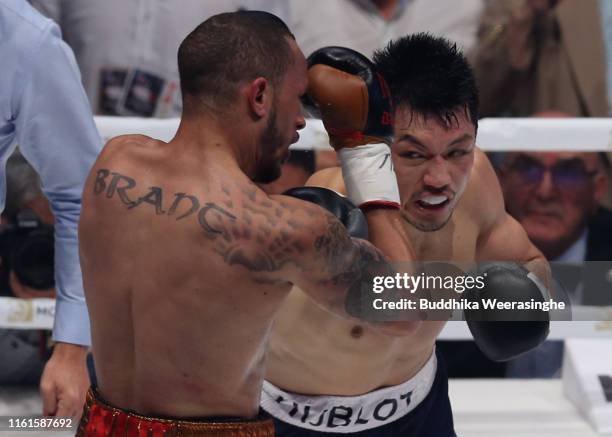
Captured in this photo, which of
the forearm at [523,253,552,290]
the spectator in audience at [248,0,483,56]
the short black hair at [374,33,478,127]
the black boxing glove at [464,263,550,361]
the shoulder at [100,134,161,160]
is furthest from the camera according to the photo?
the spectator in audience at [248,0,483,56]

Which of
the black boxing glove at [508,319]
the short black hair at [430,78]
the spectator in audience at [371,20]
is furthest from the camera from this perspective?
the spectator in audience at [371,20]

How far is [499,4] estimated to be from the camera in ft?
9.50

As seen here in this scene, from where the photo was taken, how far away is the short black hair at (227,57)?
1548mm

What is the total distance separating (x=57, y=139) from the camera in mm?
2057

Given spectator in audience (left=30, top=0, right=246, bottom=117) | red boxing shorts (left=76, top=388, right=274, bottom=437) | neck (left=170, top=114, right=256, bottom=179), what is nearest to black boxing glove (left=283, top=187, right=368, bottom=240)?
neck (left=170, top=114, right=256, bottom=179)

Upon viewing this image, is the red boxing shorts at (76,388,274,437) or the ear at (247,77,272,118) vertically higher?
the ear at (247,77,272,118)

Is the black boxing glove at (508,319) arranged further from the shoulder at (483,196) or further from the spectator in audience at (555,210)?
the spectator in audience at (555,210)

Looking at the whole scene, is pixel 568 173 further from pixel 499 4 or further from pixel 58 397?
pixel 58 397

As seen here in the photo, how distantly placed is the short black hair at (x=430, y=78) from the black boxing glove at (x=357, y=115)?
32cm

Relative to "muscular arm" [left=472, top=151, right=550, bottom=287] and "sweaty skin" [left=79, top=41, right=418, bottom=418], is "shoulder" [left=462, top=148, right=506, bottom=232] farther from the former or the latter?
"sweaty skin" [left=79, top=41, right=418, bottom=418]

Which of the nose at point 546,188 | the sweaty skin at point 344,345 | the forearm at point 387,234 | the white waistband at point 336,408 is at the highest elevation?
the forearm at point 387,234

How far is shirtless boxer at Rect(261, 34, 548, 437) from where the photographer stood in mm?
2096

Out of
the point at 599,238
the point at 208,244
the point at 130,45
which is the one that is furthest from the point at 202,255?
the point at 599,238

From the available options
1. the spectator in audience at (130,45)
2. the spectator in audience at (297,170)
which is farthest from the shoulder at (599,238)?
the spectator in audience at (130,45)
